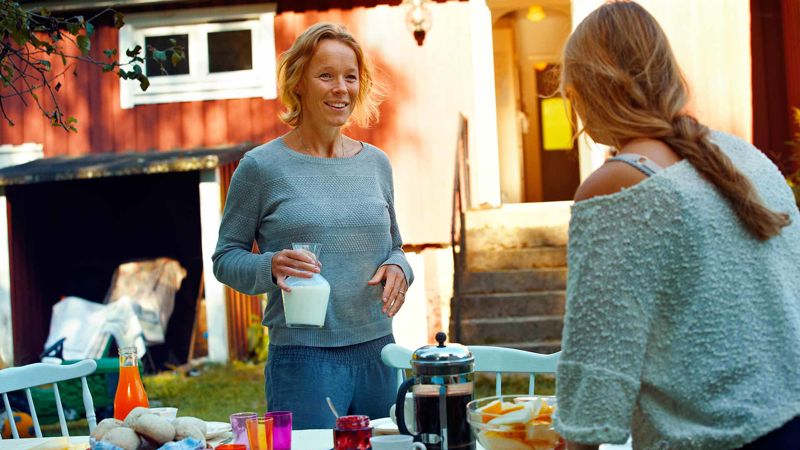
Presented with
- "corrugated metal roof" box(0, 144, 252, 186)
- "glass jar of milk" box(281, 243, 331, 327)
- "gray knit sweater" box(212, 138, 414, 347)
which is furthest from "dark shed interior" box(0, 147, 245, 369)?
"glass jar of milk" box(281, 243, 331, 327)

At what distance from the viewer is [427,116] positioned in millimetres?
9492

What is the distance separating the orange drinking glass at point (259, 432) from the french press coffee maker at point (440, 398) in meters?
0.30

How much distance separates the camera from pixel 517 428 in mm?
1877

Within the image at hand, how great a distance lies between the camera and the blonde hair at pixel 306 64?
2730 millimetres

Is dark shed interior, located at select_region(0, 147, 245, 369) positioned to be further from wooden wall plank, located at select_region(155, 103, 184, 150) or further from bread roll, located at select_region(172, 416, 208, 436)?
bread roll, located at select_region(172, 416, 208, 436)

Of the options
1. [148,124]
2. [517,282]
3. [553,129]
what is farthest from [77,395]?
[553,129]

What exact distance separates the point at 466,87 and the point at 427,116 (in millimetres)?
481

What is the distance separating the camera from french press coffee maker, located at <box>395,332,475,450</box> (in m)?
1.97

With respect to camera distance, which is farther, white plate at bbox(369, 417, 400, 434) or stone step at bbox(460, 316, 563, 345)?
stone step at bbox(460, 316, 563, 345)

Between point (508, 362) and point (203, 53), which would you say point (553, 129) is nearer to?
point (203, 53)

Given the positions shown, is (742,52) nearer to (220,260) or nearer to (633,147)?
(220,260)

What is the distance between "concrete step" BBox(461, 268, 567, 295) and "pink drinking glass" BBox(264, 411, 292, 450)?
19.7 ft

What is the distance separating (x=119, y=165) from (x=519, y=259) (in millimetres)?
3889

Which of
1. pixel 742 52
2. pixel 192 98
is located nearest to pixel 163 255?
pixel 192 98
